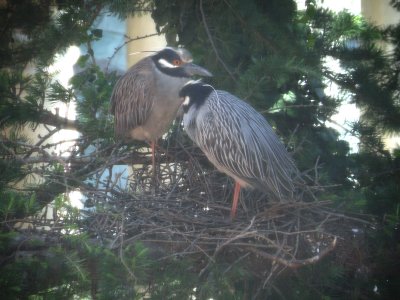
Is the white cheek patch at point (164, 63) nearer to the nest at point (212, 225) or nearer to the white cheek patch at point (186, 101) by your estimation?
the white cheek patch at point (186, 101)

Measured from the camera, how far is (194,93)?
11.0 ft

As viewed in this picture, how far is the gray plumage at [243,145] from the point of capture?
120 inches

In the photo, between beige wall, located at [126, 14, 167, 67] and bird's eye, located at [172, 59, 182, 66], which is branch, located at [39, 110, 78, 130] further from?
beige wall, located at [126, 14, 167, 67]

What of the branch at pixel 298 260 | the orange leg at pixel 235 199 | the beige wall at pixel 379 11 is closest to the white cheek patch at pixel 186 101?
the orange leg at pixel 235 199

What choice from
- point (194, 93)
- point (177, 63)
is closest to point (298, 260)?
point (194, 93)

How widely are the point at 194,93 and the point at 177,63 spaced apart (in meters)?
0.34

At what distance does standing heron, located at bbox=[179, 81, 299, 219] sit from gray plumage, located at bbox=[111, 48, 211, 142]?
45 centimetres

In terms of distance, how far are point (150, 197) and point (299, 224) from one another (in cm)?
85

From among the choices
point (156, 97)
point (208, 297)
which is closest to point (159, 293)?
point (208, 297)

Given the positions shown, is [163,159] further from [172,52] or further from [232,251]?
[232,251]

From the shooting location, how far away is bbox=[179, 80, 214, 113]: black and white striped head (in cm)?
330

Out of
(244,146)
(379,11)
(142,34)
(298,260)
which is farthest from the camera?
(142,34)

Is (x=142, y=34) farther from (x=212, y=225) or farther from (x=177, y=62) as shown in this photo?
(x=212, y=225)

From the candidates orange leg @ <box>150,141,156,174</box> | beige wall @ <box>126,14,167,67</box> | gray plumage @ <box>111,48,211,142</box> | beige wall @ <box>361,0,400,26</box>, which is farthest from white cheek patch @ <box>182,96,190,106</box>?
beige wall @ <box>126,14,167,67</box>
